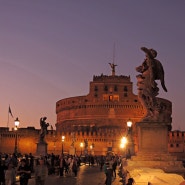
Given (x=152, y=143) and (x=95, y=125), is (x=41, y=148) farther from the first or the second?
(x=95, y=125)

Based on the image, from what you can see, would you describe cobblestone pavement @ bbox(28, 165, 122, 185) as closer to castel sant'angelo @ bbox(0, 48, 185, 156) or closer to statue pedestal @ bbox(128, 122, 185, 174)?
statue pedestal @ bbox(128, 122, 185, 174)

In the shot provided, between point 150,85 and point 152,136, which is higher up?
point 150,85

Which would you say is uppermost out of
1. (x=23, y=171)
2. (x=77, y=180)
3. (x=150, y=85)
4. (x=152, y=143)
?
(x=150, y=85)

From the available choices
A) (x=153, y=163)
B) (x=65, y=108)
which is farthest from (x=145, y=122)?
(x=65, y=108)

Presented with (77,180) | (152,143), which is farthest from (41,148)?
(152,143)

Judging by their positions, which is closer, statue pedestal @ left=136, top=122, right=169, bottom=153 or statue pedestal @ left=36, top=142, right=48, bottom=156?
statue pedestal @ left=136, top=122, right=169, bottom=153

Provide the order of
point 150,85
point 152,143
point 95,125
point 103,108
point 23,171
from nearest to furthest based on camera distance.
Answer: point 152,143 → point 150,85 → point 23,171 → point 95,125 → point 103,108

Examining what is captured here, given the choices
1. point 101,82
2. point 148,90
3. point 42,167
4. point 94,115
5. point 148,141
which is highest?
point 101,82

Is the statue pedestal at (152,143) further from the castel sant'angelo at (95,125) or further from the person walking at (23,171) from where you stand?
the castel sant'angelo at (95,125)

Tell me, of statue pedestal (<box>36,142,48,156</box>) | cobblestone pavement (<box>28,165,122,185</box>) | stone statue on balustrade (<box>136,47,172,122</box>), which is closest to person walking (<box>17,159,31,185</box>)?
stone statue on balustrade (<box>136,47,172,122</box>)

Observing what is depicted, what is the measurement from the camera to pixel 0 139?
87875 millimetres

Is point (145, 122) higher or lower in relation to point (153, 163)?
higher

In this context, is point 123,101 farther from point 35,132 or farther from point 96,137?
point 35,132

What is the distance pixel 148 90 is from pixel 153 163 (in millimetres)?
2293
